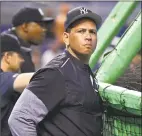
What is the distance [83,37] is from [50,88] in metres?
0.34

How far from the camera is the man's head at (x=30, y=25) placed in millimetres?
4914

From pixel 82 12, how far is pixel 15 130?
0.72 meters

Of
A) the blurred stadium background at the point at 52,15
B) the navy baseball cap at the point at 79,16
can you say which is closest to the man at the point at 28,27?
the navy baseball cap at the point at 79,16

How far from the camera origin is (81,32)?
8.43 ft

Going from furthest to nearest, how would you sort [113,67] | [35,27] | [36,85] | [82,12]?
[35,27], [113,67], [82,12], [36,85]

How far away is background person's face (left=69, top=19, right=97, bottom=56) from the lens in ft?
8.34

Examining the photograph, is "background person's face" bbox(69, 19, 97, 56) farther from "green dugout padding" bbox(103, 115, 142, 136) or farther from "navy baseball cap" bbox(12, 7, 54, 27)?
"navy baseball cap" bbox(12, 7, 54, 27)

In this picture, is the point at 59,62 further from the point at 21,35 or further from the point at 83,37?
the point at 21,35

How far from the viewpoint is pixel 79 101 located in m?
2.45

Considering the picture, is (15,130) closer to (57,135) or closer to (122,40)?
(57,135)

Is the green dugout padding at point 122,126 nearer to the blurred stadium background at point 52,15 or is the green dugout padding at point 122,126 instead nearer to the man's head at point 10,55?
the man's head at point 10,55

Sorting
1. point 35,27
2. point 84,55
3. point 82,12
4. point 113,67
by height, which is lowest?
point 35,27

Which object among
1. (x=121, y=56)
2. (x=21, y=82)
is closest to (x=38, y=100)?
(x=21, y=82)

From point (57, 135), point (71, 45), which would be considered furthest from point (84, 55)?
point (57, 135)
